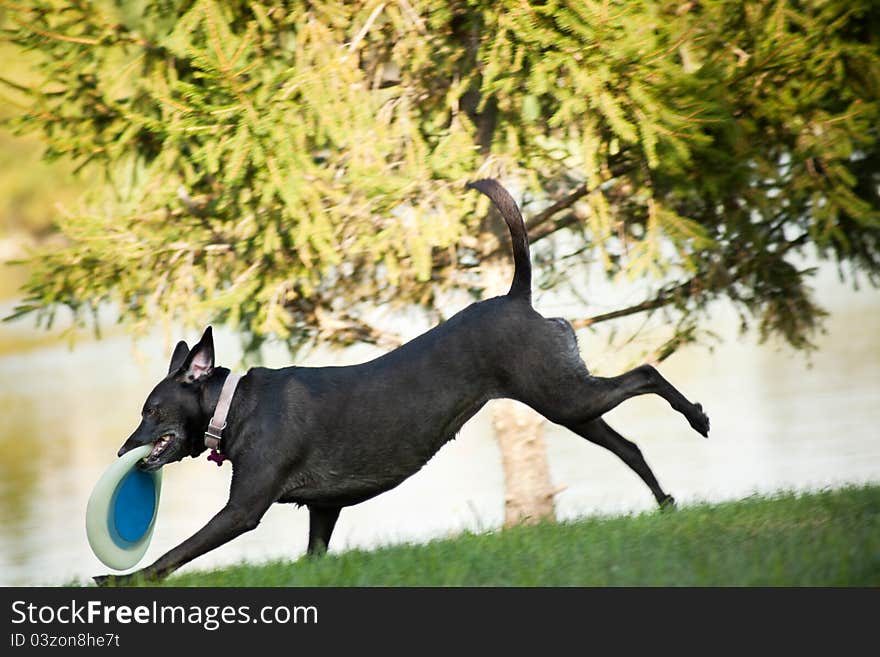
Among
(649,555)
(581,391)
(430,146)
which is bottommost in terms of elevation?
(649,555)

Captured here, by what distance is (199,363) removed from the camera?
5.77m

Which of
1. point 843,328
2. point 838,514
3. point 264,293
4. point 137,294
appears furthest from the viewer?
point 843,328

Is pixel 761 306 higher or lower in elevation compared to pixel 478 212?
lower

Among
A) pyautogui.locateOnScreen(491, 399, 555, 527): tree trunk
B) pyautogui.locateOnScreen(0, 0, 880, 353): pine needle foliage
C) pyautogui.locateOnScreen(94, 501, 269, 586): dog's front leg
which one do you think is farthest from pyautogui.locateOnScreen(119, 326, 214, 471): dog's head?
pyautogui.locateOnScreen(491, 399, 555, 527): tree trunk

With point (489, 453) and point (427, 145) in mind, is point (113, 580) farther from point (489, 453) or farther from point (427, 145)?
point (489, 453)

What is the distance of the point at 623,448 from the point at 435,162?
7.39 feet

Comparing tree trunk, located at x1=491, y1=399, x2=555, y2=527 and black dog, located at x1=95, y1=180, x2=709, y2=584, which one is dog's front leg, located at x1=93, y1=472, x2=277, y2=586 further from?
tree trunk, located at x1=491, y1=399, x2=555, y2=527

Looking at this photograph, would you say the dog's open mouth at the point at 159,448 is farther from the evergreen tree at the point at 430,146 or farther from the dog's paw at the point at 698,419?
the dog's paw at the point at 698,419

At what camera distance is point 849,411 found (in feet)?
46.7

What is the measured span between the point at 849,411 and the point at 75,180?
979 cm

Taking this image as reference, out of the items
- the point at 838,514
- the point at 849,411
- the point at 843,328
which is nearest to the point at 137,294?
the point at 838,514

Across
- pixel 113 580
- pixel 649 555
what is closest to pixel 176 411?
pixel 113 580

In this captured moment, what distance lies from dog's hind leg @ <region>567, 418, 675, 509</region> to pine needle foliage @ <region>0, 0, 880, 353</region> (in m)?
1.51
